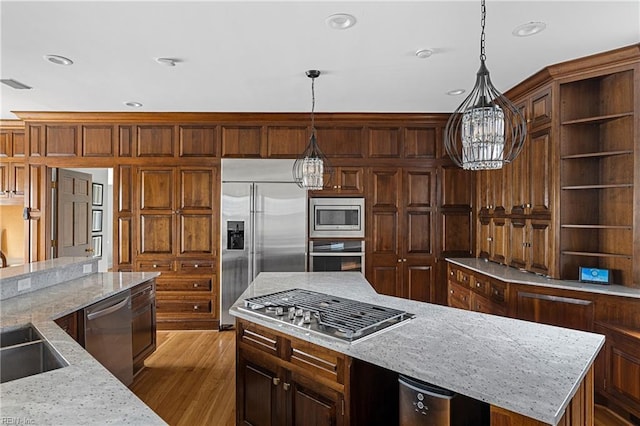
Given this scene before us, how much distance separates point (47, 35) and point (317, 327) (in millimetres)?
2759

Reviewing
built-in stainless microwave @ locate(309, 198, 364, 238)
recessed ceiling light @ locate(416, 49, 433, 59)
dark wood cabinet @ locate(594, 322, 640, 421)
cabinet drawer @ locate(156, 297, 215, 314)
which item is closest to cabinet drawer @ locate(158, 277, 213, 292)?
cabinet drawer @ locate(156, 297, 215, 314)

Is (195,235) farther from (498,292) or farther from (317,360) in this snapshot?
(498,292)

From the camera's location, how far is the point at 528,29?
8.05 ft

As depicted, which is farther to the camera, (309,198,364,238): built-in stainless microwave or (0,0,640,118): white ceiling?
Answer: (309,198,364,238): built-in stainless microwave

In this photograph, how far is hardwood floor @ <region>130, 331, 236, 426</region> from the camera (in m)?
2.62

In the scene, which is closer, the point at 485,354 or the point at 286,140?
the point at 485,354

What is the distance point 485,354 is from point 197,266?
3.80 m

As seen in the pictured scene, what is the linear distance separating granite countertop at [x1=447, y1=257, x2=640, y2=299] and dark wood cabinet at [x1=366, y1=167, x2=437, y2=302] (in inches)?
22.8

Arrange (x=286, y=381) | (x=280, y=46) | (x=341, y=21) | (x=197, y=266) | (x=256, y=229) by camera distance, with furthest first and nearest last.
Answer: (x=197, y=266)
(x=256, y=229)
(x=280, y=46)
(x=341, y=21)
(x=286, y=381)

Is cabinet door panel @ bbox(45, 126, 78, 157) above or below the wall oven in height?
above

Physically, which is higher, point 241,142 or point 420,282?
point 241,142

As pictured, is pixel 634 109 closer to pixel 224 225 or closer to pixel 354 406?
pixel 354 406

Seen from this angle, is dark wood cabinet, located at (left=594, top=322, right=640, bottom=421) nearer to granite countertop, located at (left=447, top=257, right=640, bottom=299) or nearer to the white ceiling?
granite countertop, located at (left=447, top=257, right=640, bottom=299)

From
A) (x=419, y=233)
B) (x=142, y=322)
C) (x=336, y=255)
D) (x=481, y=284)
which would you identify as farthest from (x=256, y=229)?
(x=481, y=284)
